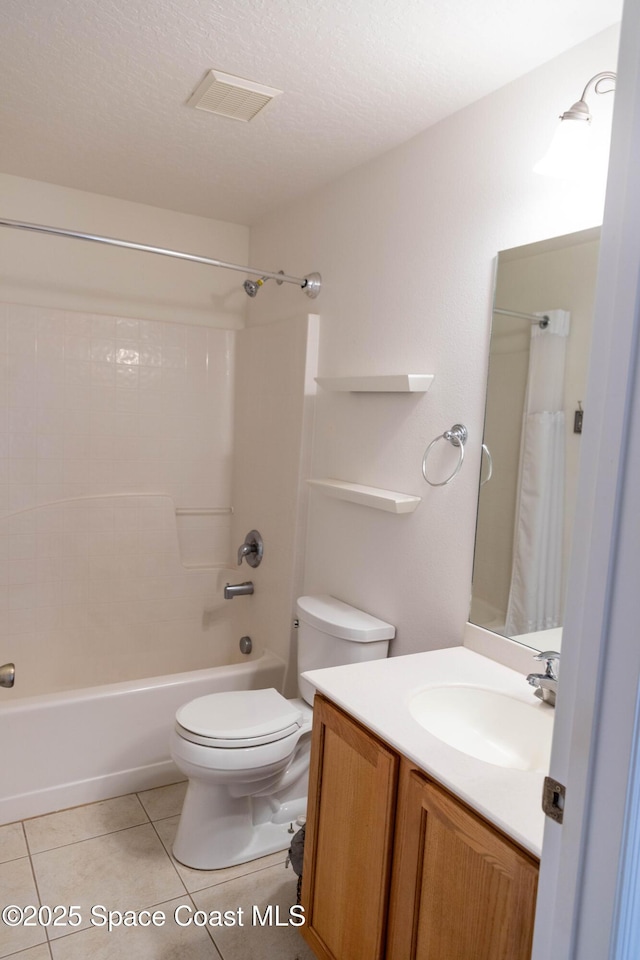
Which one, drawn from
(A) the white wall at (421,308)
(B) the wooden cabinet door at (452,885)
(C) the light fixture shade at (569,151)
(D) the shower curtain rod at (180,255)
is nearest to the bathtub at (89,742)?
(A) the white wall at (421,308)

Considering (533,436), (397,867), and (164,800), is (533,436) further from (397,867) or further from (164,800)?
(164,800)

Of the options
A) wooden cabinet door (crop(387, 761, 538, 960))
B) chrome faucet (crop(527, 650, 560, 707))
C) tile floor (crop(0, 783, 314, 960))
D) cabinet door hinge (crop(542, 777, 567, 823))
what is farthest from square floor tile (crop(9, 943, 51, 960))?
cabinet door hinge (crop(542, 777, 567, 823))

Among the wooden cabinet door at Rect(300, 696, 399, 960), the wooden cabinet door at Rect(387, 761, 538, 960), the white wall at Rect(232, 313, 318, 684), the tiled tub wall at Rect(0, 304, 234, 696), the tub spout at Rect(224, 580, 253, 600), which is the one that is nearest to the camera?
the wooden cabinet door at Rect(387, 761, 538, 960)

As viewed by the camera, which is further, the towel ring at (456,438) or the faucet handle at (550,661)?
the towel ring at (456,438)

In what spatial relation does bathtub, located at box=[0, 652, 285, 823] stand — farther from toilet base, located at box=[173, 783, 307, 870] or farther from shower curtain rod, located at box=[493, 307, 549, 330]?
shower curtain rod, located at box=[493, 307, 549, 330]

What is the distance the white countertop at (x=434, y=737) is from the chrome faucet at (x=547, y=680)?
2 cm

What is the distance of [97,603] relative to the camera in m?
2.98

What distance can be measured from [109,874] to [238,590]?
4.21 ft

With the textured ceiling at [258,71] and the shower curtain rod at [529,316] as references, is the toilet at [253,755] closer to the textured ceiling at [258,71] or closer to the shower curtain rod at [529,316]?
the shower curtain rod at [529,316]

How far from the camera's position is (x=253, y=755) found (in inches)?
77.6

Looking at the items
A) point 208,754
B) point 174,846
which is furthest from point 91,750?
point 208,754

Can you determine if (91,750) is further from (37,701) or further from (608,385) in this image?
(608,385)

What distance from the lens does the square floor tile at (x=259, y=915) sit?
1763mm

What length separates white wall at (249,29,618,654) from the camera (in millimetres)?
1694
